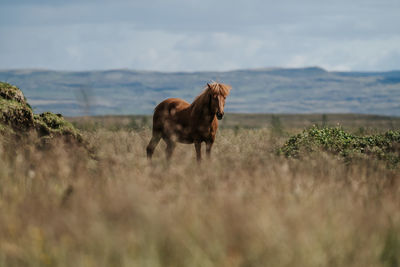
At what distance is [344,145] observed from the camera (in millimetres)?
13094

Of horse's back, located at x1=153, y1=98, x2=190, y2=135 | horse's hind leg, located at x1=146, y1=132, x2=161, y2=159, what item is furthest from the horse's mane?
horse's hind leg, located at x1=146, y1=132, x2=161, y2=159

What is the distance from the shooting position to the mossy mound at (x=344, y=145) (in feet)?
40.3

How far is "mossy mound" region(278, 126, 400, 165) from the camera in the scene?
484 inches

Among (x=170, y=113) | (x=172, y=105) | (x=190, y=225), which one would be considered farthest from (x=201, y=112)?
(x=190, y=225)

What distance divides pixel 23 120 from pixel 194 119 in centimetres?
356

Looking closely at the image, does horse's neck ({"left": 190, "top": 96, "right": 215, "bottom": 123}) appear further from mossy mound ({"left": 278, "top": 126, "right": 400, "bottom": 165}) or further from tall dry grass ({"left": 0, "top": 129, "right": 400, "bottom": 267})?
tall dry grass ({"left": 0, "top": 129, "right": 400, "bottom": 267})

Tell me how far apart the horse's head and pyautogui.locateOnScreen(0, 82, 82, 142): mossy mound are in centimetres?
278

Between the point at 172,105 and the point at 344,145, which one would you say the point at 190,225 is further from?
the point at 344,145

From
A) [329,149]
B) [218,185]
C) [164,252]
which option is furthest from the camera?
[329,149]

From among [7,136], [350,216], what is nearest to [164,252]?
[350,216]

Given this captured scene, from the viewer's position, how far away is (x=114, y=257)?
4.55m

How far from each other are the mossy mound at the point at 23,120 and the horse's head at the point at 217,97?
2.78 meters

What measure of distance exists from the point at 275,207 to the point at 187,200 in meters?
0.96

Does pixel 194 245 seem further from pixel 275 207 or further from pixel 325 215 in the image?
pixel 325 215
